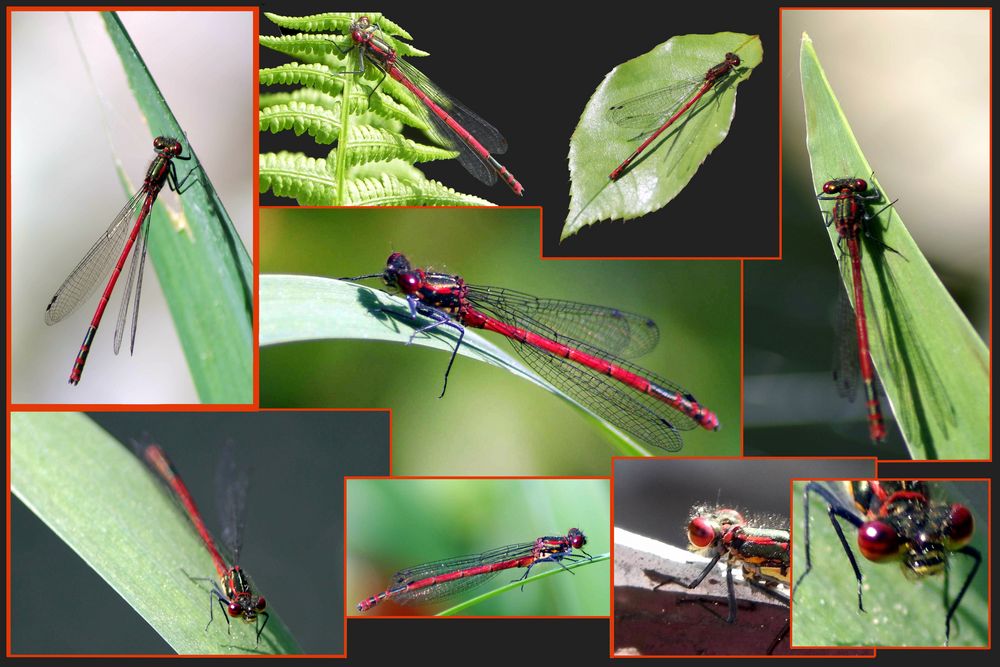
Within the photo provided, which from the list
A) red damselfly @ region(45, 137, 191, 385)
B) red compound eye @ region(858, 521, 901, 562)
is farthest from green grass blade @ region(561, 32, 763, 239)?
red damselfly @ region(45, 137, 191, 385)

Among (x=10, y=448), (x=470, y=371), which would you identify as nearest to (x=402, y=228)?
(x=470, y=371)

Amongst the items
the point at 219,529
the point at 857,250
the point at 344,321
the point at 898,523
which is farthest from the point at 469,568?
the point at 857,250

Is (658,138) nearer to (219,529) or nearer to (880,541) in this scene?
(880,541)

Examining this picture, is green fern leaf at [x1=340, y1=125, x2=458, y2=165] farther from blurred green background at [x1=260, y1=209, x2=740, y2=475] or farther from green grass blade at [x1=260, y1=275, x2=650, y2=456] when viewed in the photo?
green grass blade at [x1=260, y1=275, x2=650, y2=456]

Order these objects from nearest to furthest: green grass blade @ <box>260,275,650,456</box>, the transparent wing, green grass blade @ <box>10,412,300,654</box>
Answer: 1. green grass blade @ <box>260,275,650,456</box>
2. green grass blade @ <box>10,412,300,654</box>
3. the transparent wing

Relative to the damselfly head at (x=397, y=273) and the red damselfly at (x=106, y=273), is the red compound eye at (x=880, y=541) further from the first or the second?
the red damselfly at (x=106, y=273)

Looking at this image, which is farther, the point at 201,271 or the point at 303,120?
the point at 303,120

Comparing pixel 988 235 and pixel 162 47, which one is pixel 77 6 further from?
pixel 988 235

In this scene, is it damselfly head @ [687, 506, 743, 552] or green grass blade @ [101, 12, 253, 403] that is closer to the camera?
green grass blade @ [101, 12, 253, 403]
